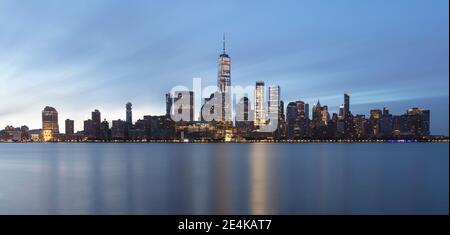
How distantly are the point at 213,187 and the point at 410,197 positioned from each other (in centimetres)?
1463

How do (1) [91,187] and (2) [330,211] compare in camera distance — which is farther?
(1) [91,187]

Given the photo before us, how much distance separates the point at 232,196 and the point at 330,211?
7.66 metres

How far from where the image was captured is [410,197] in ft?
90.0

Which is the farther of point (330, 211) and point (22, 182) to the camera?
point (22, 182)

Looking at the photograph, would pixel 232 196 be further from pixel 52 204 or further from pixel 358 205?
pixel 52 204
